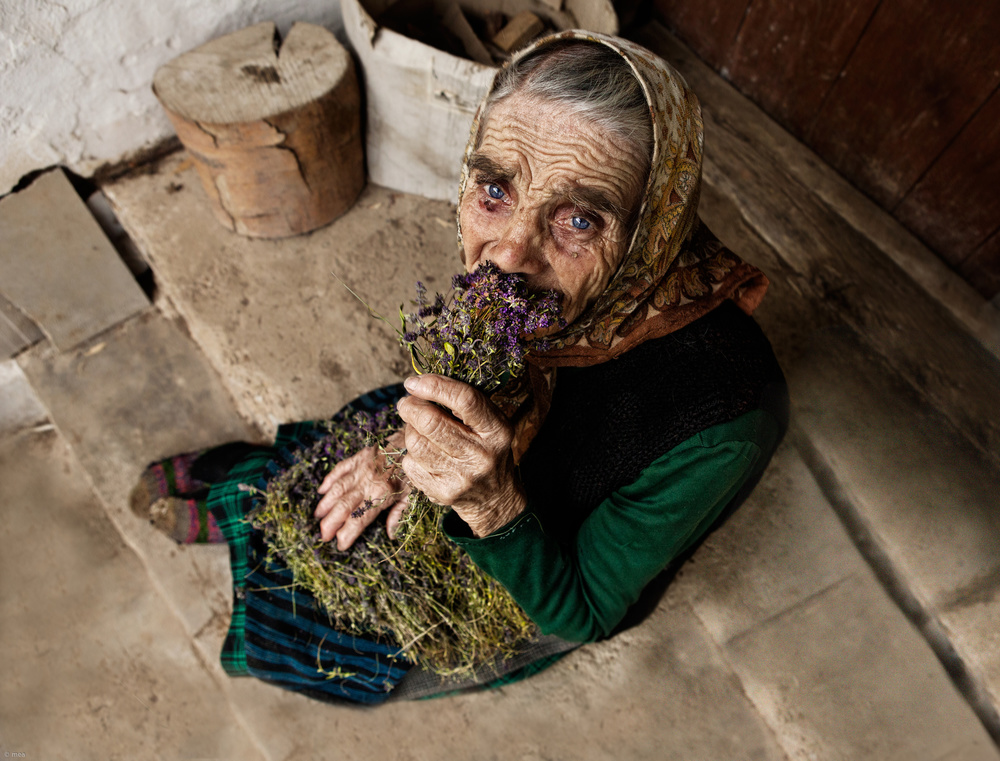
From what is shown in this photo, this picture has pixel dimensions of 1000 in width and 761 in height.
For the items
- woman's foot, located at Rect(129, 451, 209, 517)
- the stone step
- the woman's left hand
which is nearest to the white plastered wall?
woman's foot, located at Rect(129, 451, 209, 517)

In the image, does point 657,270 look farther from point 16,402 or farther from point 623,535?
point 16,402

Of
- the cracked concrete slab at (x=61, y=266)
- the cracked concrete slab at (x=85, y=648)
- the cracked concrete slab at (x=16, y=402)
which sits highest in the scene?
the cracked concrete slab at (x=61, y=266)

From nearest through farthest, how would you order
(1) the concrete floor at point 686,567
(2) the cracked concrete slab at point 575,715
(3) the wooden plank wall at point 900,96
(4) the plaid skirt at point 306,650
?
(1) the concrete floor at point 686,567
(4) the plaid skirt at point 306,650
(2) the cracked concrete slab at point 575,715
(3) the wooden plank wall at point 900,96

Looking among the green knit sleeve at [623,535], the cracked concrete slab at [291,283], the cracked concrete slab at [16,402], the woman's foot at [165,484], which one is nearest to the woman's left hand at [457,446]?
the green knit sleeve at [623,535]

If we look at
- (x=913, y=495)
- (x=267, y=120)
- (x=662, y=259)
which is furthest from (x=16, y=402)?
(x=913, y=495)

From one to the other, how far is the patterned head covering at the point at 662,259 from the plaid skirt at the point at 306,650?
1019 mm

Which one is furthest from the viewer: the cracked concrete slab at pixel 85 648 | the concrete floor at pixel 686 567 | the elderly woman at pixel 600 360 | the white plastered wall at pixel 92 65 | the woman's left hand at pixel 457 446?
the cracked concrete slab at pixel 85 648

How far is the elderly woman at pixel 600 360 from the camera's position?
1398 millimetres

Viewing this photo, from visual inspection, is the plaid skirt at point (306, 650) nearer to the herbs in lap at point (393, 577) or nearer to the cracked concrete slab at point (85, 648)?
the herbs in lap at point (393, 577)

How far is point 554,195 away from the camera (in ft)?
4.69

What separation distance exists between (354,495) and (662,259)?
1162mm

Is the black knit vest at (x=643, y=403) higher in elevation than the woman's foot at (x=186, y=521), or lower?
higher

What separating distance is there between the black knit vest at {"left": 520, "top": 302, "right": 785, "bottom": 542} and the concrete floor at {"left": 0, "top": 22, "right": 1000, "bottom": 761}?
695mm

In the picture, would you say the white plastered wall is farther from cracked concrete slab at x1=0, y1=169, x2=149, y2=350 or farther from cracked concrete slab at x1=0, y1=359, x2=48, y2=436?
cracked concrete slab at x1=0, y1=359, x2=48, y2=436
